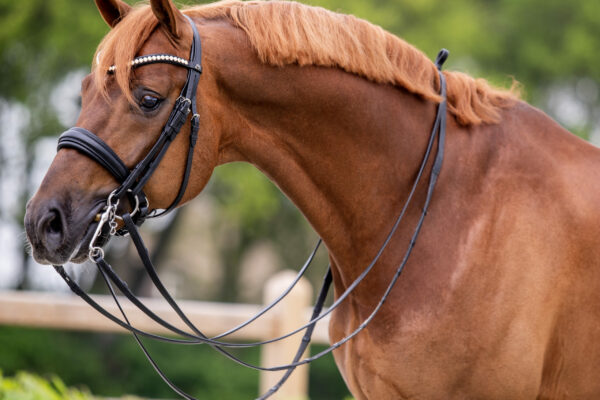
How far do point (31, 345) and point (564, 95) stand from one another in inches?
585

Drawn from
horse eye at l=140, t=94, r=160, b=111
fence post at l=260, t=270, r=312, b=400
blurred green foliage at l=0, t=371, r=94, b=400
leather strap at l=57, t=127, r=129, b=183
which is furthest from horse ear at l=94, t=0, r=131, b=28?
fence post at l=260, t=270, r=312, b=400

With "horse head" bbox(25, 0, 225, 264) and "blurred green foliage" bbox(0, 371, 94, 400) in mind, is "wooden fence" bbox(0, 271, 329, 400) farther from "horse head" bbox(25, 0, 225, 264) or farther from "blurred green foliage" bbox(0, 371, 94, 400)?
"horse head" bbox(25, 0, 225, 264)

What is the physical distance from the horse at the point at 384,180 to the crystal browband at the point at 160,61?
0.03 metres

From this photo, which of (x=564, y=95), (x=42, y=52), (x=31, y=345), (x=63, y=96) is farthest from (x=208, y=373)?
Result: (x=564, y=95)

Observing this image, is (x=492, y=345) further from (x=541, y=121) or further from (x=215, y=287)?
(x=215, y=287)

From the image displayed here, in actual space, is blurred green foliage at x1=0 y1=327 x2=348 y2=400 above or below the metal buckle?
below

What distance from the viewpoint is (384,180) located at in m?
2.75

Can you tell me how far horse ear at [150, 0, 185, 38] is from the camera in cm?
243

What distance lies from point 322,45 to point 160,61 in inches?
25.9

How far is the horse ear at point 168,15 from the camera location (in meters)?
2.43

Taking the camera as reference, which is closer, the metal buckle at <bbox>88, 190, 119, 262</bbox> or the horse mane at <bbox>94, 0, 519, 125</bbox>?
the metal buckle at <bbox>88, 190, 119, 262</bbox>

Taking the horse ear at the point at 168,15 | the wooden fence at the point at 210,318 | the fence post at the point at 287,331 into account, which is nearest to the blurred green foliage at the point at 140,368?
the wooden fence at the point at 210,318

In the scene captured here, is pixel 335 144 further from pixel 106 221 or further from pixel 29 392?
pixel 29 392

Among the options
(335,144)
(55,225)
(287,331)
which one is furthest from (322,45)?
(287,331)
